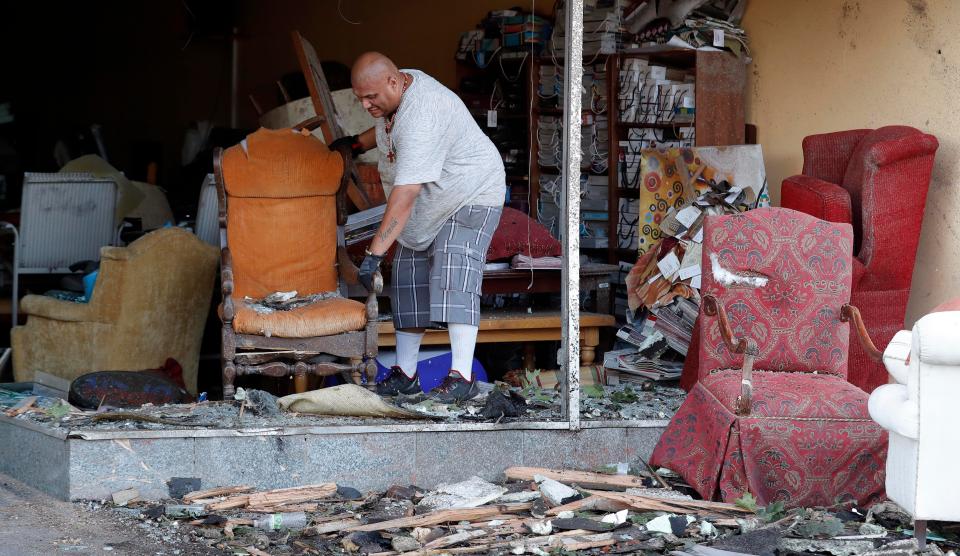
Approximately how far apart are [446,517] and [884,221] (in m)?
2.72

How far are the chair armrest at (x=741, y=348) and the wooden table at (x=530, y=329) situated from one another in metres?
1.90

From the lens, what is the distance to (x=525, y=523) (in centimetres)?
457

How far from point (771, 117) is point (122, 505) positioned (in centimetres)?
457

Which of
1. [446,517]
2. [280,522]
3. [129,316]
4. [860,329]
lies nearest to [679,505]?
[446,517]

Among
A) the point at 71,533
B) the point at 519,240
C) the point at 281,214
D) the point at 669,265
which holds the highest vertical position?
the point at 281,214

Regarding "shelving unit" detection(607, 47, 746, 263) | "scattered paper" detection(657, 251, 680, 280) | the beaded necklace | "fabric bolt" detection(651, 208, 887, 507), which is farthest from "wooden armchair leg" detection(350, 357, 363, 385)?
"shelving unit" detection(607, 47, 746, 263)

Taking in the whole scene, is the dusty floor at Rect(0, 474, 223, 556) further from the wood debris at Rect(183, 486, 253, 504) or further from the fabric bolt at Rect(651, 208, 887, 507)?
the fabric bolt at Rect(651, 208, 887, 507)

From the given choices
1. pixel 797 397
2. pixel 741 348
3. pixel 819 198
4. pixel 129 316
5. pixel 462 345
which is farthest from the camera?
pixel 129 316

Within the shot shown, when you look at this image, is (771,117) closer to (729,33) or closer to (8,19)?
(729,33)

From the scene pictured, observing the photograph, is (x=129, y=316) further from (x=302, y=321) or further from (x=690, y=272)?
(x=690, y=272)

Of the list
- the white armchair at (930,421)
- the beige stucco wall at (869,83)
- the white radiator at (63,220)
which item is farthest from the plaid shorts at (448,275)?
the white radiator at (63,220)

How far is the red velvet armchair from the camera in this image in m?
5.88

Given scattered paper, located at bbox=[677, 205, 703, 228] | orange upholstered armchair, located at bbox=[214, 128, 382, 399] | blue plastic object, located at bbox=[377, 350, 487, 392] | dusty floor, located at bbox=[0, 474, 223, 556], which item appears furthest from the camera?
scattered paper, located at bbox=[677, 205, 703, 228]

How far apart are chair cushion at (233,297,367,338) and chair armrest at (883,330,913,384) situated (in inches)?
93.8
